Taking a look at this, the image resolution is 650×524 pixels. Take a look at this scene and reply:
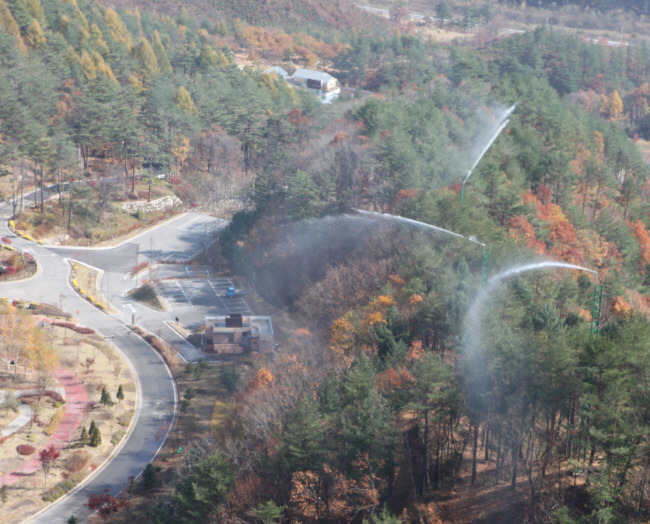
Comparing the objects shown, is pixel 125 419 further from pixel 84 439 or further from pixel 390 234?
pixel 390 234

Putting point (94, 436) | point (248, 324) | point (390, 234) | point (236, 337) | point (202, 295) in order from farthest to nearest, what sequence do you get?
1. point (202, 295)
2. point (248, 324)
3. point (390, 234)
4. point (236, 337)
5. point (94, 436)

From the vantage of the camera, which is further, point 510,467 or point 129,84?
point 129,84

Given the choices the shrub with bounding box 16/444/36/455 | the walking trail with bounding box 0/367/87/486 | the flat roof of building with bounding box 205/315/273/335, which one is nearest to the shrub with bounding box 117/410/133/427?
the walking trail with bounding box 0/367/87/486

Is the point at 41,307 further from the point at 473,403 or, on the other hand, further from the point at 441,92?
the point at 441,92

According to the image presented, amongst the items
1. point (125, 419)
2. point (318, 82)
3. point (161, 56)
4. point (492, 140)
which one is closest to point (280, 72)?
point (318, 82)

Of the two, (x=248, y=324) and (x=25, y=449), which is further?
(x=248, y=324)

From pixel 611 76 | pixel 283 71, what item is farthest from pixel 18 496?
pixel 611 76

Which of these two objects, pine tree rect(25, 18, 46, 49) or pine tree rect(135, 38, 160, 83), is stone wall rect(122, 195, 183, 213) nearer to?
pine tree rect(135, 38, 160, 83)
